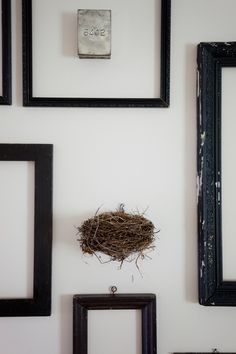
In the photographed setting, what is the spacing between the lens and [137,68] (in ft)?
3.21

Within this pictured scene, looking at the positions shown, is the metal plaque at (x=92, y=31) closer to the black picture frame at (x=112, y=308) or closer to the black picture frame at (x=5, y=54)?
the black picture frame at (x=5, y=54)

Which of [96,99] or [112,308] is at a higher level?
[96,99]

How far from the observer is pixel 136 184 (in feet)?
3.23

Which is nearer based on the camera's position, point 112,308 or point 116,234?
point 116,234

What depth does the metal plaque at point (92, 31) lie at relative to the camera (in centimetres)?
93

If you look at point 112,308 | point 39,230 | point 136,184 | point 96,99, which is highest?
point 96,99

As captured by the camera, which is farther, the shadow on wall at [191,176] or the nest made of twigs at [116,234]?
the shadow on wall at [191,176]

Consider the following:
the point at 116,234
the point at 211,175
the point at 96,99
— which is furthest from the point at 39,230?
the point at 211,175

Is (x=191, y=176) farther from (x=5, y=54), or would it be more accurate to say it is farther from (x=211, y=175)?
(x=5, y=54)

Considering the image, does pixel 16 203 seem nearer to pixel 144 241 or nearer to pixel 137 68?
pixel 144 241

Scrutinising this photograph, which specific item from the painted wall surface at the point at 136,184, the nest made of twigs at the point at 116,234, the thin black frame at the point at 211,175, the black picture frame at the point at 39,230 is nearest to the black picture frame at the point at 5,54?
the painted wall surface at the point at 136,184

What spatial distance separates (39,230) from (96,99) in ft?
1.29

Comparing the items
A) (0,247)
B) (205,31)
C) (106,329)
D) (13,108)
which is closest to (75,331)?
(106,329)

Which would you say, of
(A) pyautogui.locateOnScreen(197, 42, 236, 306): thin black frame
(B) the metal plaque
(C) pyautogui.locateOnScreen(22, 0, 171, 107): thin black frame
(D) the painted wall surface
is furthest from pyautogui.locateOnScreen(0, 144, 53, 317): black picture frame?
(A) pyautogui.locateOnScreen(197, 42, 236, 306): thin black frame
